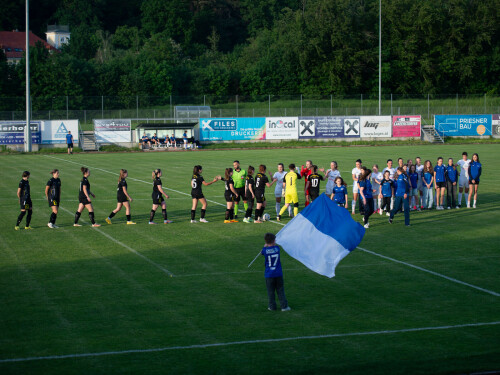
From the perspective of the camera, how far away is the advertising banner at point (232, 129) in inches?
2359

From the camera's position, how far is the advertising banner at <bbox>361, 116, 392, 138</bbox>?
60.6 metres

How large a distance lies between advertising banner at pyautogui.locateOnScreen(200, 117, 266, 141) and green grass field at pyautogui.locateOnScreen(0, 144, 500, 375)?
3884 centimetres

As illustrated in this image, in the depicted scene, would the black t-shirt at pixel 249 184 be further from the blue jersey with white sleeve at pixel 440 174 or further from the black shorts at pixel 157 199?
the blue jersey with white sleeve at pixel 440 174

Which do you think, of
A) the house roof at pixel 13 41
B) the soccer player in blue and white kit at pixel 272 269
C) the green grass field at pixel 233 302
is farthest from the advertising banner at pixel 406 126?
the house roof at pixel 13 41

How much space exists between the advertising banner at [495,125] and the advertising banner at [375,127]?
10419mm

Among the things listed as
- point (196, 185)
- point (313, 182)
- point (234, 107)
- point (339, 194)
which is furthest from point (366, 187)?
point (234, 107)

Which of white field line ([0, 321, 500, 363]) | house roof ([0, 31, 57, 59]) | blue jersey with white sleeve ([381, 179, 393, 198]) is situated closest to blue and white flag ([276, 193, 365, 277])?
white field line ([0, 321, 500, 363])

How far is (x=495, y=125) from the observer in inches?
2454

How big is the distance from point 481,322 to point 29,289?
876 cm

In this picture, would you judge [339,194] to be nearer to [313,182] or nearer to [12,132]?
[313,182]

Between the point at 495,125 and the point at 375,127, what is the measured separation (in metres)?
12.2

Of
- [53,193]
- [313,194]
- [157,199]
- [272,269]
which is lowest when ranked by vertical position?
[272,269]

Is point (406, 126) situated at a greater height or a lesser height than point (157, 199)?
greater

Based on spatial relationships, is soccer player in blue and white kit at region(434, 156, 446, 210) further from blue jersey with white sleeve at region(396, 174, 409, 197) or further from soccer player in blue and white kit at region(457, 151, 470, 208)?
blue jersey with white sleeve at region(396, 174, 409, 197)
